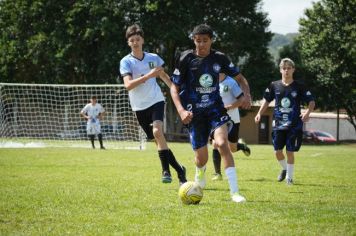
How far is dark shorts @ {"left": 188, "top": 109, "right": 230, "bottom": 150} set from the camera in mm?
7219

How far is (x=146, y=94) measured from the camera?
9.23m

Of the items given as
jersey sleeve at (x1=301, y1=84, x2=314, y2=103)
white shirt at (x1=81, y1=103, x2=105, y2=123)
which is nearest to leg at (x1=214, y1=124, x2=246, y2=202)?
jersey sleeve at (x1=301, y1=84, x2=314, y2=103)

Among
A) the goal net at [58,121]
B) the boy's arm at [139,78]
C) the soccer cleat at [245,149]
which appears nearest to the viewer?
the boy's arm at [139,78]

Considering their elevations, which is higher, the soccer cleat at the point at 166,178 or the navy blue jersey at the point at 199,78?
the navy blue jersey at the point at 199,78

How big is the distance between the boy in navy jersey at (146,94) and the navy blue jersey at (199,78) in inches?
65.6

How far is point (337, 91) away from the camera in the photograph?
45.2 meters

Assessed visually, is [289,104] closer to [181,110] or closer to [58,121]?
[181,110]

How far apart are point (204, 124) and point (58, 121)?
2543 cm

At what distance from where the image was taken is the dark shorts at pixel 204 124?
23.7 ft

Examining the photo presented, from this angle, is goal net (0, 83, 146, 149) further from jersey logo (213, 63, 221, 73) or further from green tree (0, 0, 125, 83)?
jersey logo (213, 63, 221, 73)

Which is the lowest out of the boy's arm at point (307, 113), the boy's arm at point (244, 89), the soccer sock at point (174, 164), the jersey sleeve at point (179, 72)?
the soccer sock at point (174, 164)

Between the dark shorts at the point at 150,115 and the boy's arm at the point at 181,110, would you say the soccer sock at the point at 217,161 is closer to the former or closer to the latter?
the dark shorts at the point at 150,115

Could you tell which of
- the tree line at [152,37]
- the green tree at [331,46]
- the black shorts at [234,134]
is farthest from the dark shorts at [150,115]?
the green tree at [331,46]

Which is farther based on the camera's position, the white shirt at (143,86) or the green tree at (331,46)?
the green tree at (331,46)
